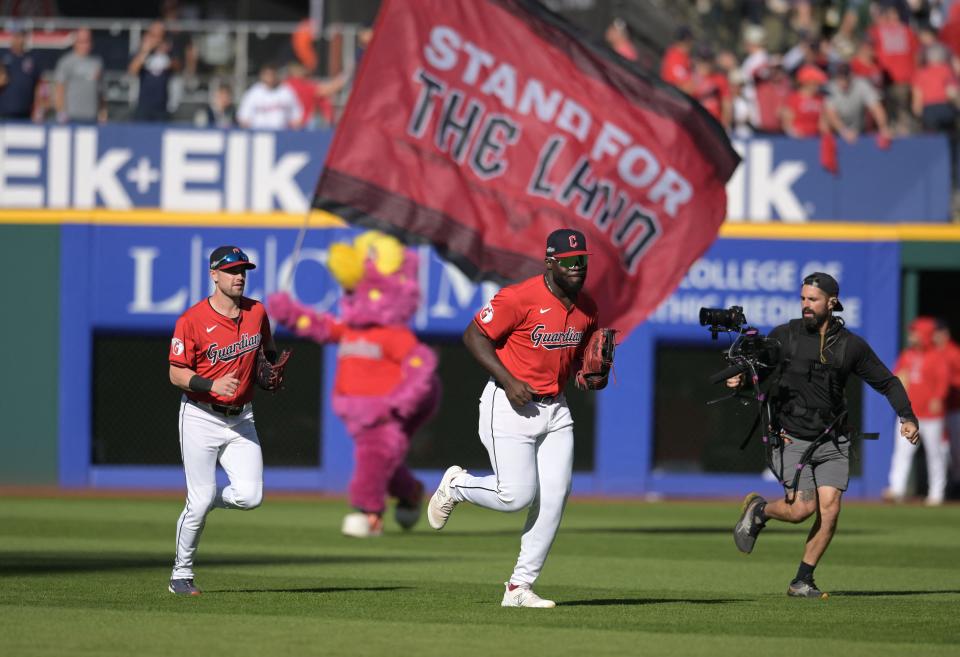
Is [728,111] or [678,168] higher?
[728,111]

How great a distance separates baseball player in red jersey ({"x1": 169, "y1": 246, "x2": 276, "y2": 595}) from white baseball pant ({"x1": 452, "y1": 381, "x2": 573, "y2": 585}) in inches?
57.6

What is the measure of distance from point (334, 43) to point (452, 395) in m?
4.92

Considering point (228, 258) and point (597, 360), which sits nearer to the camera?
point (597, 360)

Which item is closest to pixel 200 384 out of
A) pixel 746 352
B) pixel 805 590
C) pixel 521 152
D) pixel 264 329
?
pixel 264 329

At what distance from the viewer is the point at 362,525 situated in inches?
605

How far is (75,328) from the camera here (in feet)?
70.1

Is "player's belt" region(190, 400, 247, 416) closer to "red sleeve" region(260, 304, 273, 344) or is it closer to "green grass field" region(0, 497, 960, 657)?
"red sleeve" region(260, 304, 273, 344)

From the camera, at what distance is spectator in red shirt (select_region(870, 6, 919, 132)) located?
73.7 ft

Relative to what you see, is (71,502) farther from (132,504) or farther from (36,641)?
(36,641)

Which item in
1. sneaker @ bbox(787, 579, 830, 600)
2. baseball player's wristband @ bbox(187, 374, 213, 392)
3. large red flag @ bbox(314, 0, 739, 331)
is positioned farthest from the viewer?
large red flag @ bbox(314, 0, 739, 331)

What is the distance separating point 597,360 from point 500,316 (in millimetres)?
594

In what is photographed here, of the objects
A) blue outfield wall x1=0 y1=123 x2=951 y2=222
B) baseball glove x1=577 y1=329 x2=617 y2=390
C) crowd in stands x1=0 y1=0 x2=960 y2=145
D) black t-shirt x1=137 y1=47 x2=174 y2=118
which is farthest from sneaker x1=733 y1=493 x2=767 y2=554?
black t-shirt x1=137 y1=47 x2=174 y2=118

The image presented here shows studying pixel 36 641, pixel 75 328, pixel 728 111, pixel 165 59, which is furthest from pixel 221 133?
pixel 36 641

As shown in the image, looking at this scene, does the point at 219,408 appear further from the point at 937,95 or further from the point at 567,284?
the point at 937,95
